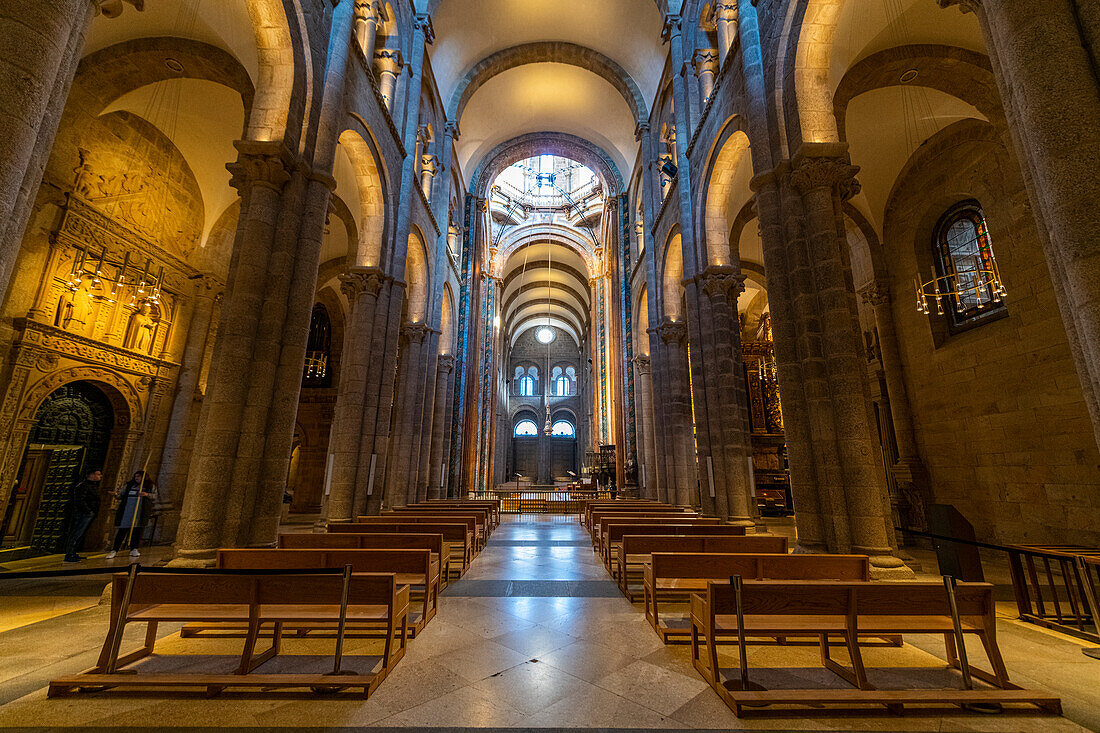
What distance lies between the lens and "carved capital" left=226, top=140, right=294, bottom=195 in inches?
241

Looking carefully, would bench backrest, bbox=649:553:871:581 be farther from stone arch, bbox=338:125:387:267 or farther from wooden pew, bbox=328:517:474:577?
stone arch, bbox=338:125:387:267

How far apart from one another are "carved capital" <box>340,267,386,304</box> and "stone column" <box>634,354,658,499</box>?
32.6 ft

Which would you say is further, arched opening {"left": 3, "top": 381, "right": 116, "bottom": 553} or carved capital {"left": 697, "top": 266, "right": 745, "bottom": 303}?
carved capital {"left": 697, "top": 266, "right": 745, "bottom": 303}

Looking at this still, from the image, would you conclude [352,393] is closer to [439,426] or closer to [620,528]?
[620,528]

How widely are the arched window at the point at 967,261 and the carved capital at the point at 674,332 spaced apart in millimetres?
6133

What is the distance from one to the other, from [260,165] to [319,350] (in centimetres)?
1358

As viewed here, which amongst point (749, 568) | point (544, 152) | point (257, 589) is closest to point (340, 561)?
point (257, 589)

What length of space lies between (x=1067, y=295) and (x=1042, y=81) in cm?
139

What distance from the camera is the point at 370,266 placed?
10.5m

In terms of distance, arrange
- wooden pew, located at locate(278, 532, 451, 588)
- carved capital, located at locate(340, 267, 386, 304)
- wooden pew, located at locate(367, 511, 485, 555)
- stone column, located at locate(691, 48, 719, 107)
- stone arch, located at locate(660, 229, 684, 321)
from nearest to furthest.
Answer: wooden pew, located at locate(278, 532, 451, 588), wooden pew, located at locate(367, 511, 485, 555), carved capital, located at locate(340, 267, 386, 304), stone column, located at locate(691, 48, 719, 107), stone arch, located at locate(660, 229, 684, 321)

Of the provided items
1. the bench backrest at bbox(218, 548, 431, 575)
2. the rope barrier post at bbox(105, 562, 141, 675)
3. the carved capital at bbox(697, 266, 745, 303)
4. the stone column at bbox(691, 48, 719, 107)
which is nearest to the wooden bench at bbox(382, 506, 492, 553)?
the bench backrest at bbox(218, 548, 431, 575)

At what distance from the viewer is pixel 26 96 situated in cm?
270

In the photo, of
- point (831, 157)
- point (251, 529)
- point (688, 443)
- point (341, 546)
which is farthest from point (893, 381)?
point (251, 529)

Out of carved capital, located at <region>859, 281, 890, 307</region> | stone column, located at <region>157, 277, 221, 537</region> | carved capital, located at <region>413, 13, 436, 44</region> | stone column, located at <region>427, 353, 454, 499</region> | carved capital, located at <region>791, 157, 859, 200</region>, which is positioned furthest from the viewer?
stone column, located at <region>427, 353, 454, 499</region>
